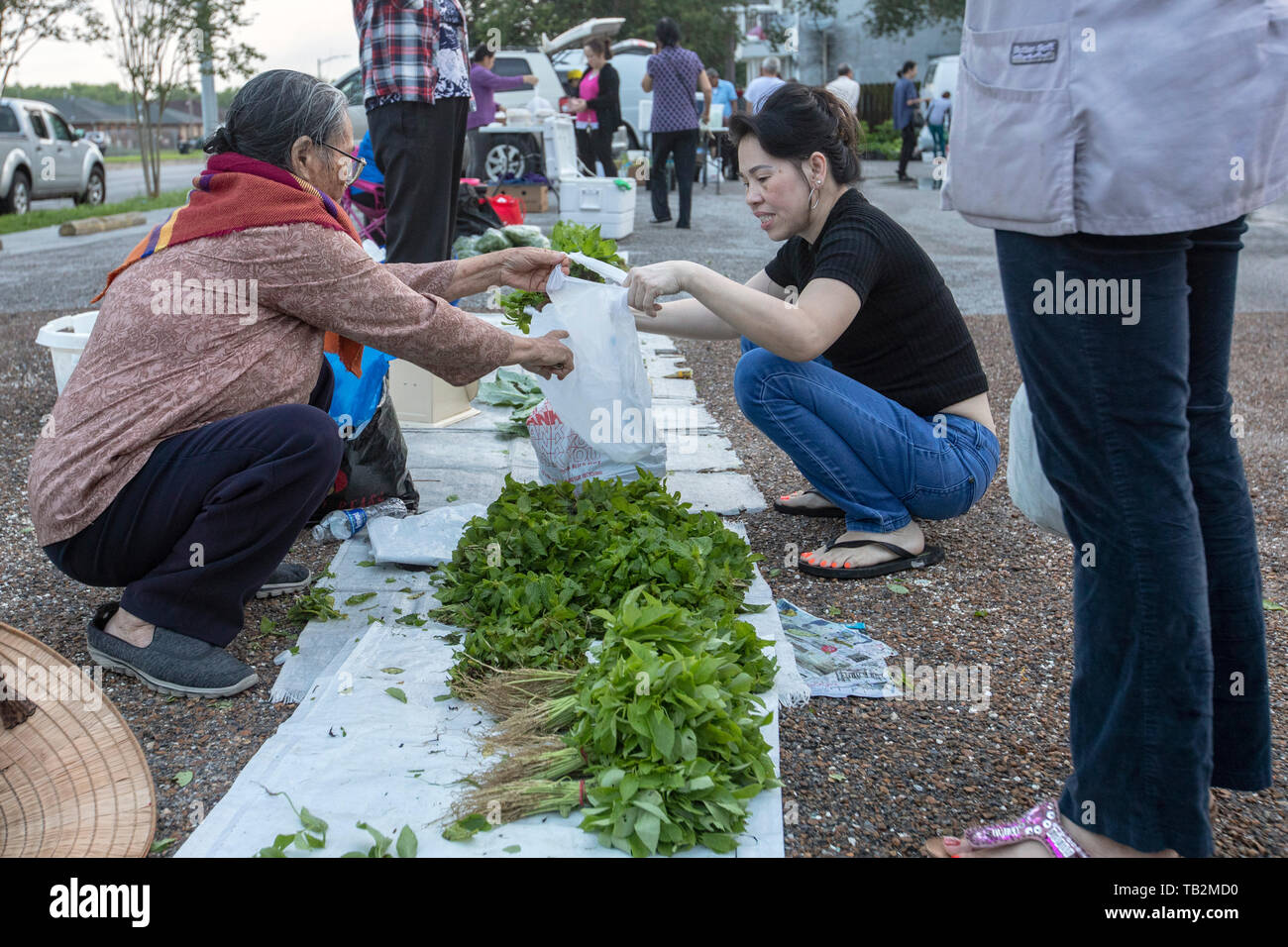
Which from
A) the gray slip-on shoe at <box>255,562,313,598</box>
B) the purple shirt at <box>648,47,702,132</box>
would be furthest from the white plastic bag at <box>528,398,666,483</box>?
the purple shirt at <box>648,47,702,132</box>

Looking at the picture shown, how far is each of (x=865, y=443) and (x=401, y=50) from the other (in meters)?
2.56

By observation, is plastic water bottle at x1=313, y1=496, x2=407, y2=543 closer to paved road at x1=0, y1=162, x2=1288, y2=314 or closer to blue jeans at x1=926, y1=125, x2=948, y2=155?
paved road at x1=0, y1=162, x2=1288, y2=314

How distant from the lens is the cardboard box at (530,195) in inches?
443

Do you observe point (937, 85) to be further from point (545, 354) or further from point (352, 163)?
point (352, 163)

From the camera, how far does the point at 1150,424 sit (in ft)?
4.94

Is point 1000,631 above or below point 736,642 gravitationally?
below

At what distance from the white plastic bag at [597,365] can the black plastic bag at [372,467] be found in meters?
0.67

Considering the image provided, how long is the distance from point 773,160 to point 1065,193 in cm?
153

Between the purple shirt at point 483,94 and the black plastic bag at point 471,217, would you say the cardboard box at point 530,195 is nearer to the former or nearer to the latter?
the purple shirt at point 483,94

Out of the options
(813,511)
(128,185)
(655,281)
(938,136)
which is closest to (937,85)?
(938,136)

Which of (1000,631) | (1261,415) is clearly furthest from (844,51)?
(1000,631)

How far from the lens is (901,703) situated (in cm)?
247

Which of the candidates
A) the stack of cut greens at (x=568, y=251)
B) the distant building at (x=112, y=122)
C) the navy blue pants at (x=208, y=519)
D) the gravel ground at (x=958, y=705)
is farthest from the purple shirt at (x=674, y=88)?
the distant building at (x=112, y=122)
